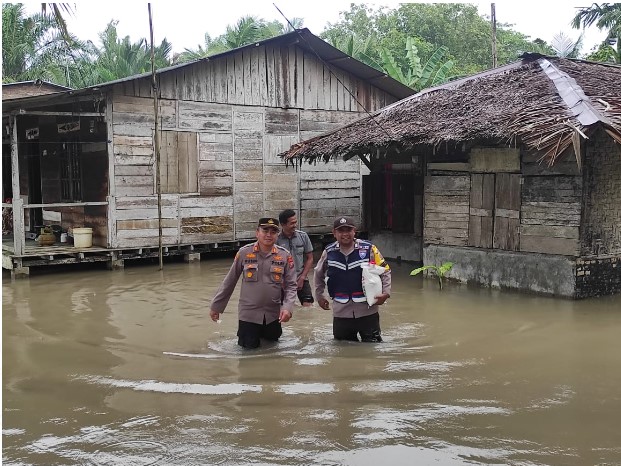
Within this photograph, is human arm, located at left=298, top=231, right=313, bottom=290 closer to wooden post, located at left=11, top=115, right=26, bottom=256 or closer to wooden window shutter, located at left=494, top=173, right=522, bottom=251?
wooden window shutter, located at left=494, top=173, right=522, bottom=251

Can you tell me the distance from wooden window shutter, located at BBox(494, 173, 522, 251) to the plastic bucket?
25.0 ft

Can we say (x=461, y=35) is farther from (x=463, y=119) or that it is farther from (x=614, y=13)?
(x=463, y=119)

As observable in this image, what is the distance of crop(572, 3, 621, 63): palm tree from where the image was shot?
824 inches

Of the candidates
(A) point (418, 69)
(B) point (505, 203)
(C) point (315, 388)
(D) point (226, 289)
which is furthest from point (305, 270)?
(A) point (418, 69)

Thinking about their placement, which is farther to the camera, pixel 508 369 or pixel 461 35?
pixel 461 35

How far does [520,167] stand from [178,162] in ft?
22.1

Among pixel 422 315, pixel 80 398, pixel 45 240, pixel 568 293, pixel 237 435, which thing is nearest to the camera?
pixel 237 435

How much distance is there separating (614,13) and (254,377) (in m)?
20.8

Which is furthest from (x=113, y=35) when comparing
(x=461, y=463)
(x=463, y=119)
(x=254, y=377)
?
(x=461, y=463)

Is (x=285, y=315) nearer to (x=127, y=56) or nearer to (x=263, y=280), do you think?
(x=263, y=280)

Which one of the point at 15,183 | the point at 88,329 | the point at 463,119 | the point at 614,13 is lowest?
the point at 88,329

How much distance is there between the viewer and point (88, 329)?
7.71 m

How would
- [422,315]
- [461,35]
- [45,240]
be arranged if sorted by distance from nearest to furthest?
[422,315] → [45,240] → [461,35]

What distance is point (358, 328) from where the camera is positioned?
646cm
